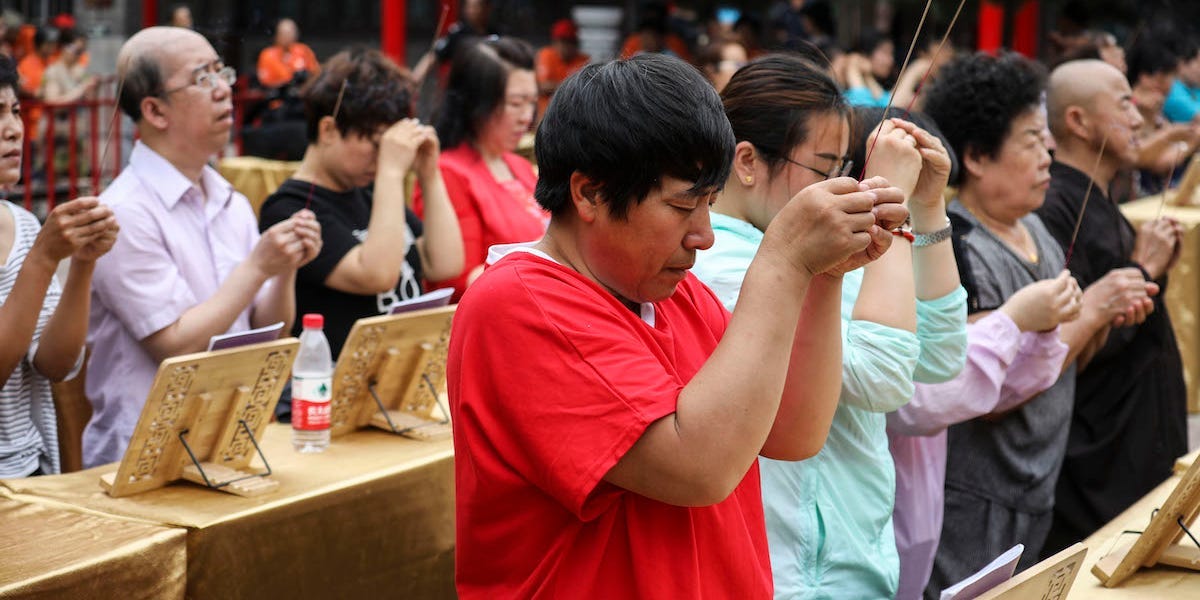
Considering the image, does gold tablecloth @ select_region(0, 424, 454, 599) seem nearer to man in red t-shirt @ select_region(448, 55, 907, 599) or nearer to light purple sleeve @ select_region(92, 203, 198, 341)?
light purple sleeve @ select_region(92, 203, 198, 341)

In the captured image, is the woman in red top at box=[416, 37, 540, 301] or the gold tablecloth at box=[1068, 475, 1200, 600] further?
the woman in red top at box=[416, 37, 540, 301]

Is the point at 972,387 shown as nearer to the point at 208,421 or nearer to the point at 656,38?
the point at 208,421

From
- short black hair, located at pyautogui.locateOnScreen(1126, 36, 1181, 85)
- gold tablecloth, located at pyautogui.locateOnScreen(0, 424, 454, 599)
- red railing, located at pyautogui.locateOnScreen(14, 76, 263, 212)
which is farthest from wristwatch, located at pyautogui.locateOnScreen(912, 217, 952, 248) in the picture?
red railing, located at pyautogui.locateOnScreen(14, 76, 263, 212)

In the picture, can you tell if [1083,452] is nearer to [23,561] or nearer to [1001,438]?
[1001,438]

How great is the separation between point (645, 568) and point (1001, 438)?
1.51 meters

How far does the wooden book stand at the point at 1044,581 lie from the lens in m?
1.36

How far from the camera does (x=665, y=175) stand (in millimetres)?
1153

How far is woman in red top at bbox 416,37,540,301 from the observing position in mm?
3352

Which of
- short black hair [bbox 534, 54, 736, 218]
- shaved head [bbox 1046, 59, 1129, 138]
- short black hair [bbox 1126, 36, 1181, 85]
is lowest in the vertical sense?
short black hair [bbox 1126, 36, 1181, 85]

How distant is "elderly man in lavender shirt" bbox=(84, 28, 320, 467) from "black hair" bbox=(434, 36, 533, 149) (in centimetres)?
85

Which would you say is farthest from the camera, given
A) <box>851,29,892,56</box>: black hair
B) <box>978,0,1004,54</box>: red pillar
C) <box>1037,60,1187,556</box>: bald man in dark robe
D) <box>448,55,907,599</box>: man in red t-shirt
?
<box>978,0,1004,54</box>: red pillar

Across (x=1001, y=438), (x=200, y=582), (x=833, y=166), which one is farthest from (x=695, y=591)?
(x=1001, y=438)

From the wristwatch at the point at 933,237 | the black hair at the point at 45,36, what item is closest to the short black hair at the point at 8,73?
the wristwatch at the point at 933,237

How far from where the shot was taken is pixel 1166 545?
1882 mm
